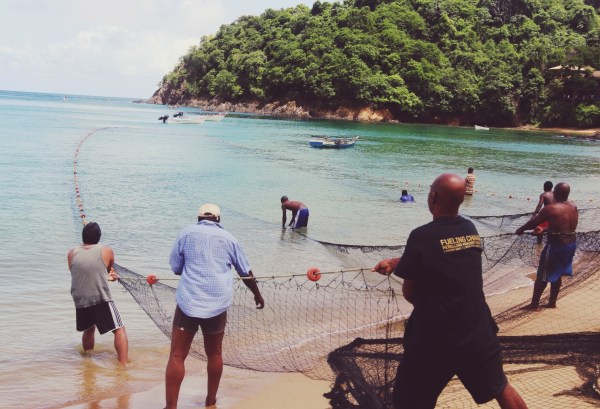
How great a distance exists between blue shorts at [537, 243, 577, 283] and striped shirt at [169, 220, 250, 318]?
4.69 m

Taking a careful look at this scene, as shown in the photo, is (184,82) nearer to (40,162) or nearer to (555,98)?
(555,98)

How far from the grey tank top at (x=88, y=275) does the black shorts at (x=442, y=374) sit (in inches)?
137

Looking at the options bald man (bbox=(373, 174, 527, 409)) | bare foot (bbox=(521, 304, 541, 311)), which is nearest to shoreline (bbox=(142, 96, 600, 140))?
bare foot (bbox=(521, 304, 541, 311))

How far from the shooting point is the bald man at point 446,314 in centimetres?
311

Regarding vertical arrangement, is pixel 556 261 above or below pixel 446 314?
below

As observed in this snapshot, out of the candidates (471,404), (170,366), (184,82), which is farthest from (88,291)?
(184,82)

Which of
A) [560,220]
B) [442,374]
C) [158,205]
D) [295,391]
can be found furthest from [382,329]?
[158,205]

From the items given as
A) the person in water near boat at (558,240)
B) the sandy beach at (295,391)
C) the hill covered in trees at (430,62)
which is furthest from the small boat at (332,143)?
the hill covered in trees at (430,62)

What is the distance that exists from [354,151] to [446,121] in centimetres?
5166

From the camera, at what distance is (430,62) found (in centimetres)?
9000

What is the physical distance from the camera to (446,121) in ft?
292

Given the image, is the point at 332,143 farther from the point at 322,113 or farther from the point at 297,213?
the point at 322,113

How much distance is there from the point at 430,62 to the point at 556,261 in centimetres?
8795

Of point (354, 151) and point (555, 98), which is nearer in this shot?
point (354, 151)
